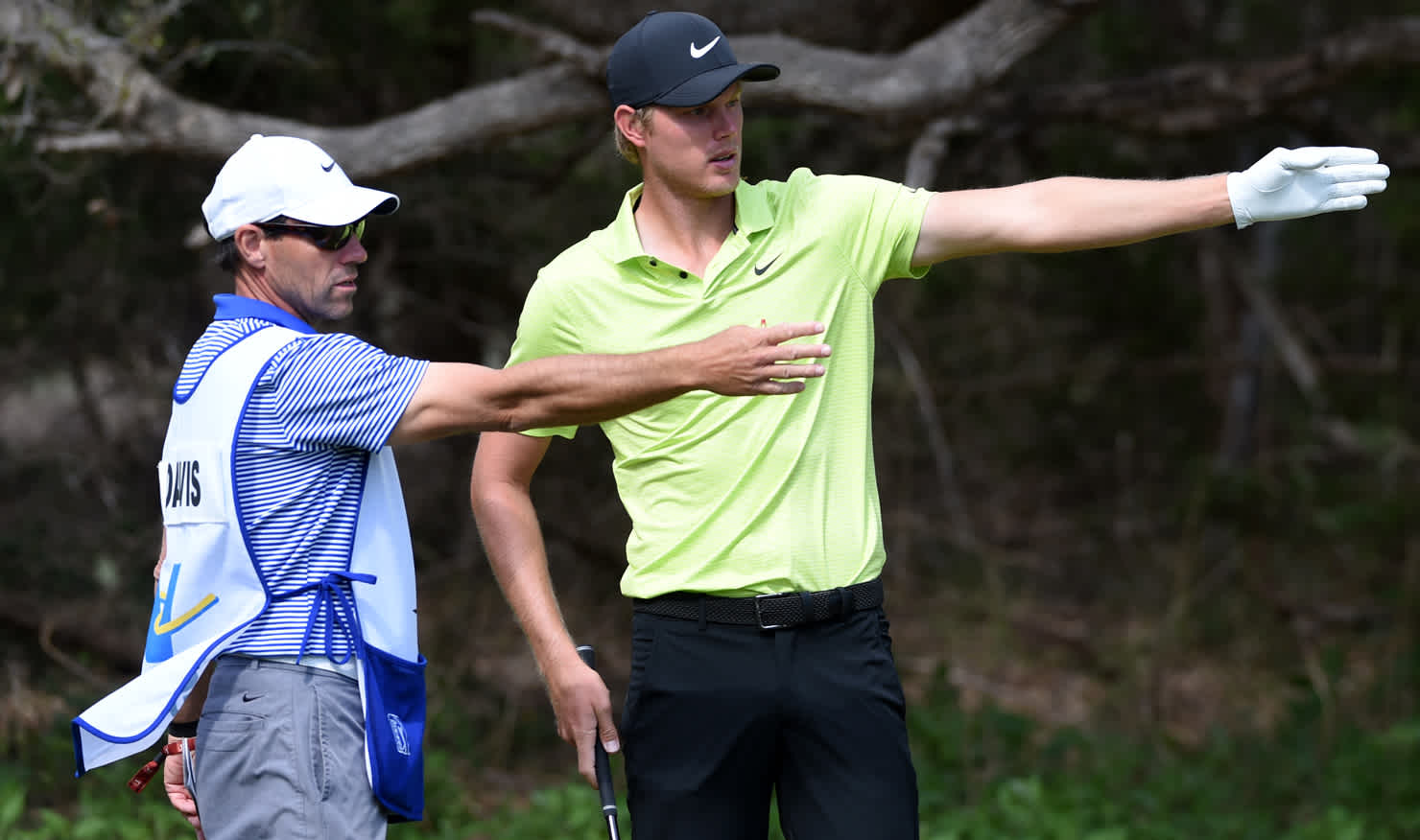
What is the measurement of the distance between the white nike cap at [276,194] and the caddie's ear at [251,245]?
0.02m

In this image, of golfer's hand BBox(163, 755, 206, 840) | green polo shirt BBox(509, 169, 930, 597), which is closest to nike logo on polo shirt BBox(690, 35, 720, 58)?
green polo shirt BBox(509, 169, 930, 597)

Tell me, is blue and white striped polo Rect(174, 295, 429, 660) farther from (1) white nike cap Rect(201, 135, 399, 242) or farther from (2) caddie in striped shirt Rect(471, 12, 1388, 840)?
(2) caddie in striped shirt Rect(471, 12, 1388, 840)

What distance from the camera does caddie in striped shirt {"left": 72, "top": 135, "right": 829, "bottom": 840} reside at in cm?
276

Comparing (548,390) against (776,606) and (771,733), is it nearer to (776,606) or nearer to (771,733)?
(776,606)

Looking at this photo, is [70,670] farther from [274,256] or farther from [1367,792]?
[1367,792]

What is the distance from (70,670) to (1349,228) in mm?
9203

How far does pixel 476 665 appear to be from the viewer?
7.55 metres

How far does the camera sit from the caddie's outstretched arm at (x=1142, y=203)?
9.46ft

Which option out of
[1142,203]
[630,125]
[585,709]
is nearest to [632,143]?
[630,125]

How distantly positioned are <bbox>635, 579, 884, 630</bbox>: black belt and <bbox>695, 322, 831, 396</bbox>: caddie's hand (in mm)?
564

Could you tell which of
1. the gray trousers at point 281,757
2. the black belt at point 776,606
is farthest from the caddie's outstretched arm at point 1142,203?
the gray trousers at point 281,757

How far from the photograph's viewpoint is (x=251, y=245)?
2945 millimetres

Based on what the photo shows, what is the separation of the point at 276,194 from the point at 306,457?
50 cm

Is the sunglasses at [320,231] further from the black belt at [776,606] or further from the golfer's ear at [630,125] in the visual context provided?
the black belt at [776,606]
